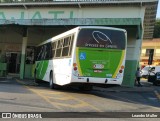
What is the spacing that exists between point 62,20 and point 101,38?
10032 mm

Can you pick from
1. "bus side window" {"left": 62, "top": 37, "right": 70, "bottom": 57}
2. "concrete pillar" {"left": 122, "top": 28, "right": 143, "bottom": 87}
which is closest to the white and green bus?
"bus side window" {"left": 62, "top": 37, "right": 70, "bottom": 57}

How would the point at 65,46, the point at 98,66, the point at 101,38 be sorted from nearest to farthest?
the point at 98,66, the point at 101,38, the point at 65,46

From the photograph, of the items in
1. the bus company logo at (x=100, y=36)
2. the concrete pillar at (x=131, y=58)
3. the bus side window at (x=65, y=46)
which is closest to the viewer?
the bus company logo at (x=100, y=36)

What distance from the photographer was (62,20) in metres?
26.6

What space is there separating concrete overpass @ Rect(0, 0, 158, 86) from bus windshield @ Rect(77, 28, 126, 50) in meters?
7.85

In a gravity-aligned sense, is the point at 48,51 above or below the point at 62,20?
Answer: below

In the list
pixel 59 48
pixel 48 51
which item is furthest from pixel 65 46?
pixel 48 51

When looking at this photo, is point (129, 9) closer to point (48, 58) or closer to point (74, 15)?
point (74, 15)

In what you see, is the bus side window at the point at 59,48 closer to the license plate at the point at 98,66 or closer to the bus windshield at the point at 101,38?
the bus windshield at the point at 101,38

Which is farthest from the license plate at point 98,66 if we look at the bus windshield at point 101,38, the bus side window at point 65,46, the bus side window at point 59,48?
the bus side window at point 59,48

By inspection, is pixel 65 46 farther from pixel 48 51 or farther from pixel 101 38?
pixel 48 51

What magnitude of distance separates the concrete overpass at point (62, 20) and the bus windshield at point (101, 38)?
785 cm

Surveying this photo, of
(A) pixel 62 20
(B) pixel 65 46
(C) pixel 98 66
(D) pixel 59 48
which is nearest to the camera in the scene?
(C) pixel 98 66

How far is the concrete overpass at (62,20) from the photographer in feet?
87.2
